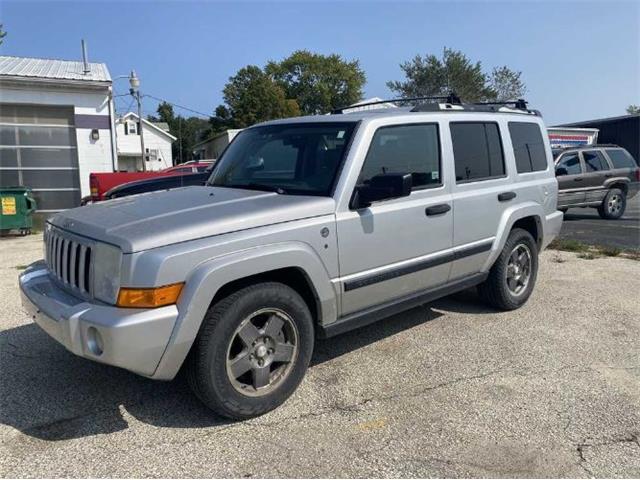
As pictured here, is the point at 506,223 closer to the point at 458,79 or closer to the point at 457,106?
the point at 457,106

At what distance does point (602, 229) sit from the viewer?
11.8 metres

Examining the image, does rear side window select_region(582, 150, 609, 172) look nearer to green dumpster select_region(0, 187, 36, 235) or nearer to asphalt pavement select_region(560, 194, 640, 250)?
asphalt pavement select_region(560, 194, 640, 250)

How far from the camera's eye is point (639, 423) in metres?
3.22

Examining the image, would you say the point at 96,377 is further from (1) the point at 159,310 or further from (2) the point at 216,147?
(2) the point at 216,147

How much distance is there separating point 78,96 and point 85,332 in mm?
12283

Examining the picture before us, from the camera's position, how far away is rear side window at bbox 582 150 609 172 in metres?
13.3

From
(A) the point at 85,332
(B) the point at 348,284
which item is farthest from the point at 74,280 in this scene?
(B) the point at 348,284

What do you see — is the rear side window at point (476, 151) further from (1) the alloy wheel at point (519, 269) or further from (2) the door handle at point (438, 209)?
(1) the alloy wheel at point (519, 269)

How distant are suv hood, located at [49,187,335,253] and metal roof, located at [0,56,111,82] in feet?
36.4

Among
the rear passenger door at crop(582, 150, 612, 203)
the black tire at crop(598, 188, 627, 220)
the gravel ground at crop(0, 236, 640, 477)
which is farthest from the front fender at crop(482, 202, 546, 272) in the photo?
the black tire at crop(598, 188, 627, 220)

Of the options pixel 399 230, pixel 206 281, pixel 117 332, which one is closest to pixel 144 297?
pixel 117 332

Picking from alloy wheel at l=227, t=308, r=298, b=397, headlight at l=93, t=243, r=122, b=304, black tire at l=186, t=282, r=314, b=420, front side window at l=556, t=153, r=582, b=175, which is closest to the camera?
headlight at l=93, t=243, r=122, b=304

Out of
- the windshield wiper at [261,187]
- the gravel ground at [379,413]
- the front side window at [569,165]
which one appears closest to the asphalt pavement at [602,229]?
the front side window at [569,165]

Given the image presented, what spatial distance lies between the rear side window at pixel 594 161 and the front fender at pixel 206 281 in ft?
39.8
